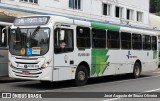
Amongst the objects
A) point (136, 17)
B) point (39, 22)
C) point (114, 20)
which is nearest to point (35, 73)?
point (39, 22)

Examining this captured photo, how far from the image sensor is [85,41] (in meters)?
16.8

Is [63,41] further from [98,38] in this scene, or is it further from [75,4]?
[75,4]

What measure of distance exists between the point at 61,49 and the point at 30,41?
1268 mm

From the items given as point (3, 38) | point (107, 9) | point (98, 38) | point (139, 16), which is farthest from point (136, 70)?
point (139, 16)

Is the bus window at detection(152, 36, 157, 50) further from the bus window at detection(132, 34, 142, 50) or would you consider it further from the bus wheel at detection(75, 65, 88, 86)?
the bus wheel at detection(75, 65, 88, 86)

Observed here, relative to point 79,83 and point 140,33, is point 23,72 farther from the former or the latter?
point 140,33

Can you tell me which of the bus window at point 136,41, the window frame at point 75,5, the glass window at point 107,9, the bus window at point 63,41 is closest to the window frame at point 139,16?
the glass window at point 107,9

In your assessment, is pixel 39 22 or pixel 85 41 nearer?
pixel 39 22

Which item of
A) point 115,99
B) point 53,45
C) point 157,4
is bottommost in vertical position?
point 115,99

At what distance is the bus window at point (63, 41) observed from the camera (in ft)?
49.1

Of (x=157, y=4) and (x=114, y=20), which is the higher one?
(x=157, y=4)

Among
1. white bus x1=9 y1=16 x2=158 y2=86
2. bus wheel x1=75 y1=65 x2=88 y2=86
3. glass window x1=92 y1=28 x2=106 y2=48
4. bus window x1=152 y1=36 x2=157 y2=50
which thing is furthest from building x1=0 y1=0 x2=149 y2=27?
bus window x1=152 y1=36 x2=157 y2=50

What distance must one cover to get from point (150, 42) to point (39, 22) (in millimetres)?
10128

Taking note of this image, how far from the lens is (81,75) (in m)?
16.6
